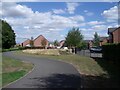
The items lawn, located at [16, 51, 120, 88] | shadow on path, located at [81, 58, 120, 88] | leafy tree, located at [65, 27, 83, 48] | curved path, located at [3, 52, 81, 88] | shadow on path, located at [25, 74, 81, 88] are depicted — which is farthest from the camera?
leafy tree, located at [65, 27, 83, 48]

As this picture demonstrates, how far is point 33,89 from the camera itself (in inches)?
496

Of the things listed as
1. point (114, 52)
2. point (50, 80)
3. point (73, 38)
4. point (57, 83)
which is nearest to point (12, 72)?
point (50, 80)

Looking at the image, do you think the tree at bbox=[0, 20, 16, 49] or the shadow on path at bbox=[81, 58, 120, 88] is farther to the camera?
the tree at bbox=[0, 20, 16, 49]

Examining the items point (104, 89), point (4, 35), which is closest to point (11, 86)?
point (104, 89)

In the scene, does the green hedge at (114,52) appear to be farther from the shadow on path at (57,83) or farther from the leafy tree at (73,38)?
the leafy tree at (73,38)

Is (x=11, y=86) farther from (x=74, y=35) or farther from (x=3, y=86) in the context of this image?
(x=74, y=35)

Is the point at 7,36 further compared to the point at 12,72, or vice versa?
the point at 7,36

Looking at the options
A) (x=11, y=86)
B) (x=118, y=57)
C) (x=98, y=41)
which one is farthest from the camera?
(x=98, y=41)

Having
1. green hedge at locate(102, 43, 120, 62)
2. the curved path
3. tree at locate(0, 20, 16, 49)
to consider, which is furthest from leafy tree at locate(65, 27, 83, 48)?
the curved path

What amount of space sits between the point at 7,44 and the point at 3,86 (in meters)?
84.4

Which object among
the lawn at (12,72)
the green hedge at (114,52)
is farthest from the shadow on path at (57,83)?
the green hedge at (114,52)

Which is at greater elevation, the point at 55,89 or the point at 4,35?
the point at 4,35

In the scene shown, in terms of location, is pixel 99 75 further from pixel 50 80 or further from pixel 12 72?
pixel 12 72

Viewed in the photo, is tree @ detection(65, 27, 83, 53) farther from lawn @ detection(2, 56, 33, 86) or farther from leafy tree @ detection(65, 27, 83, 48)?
lawn @ detection(2, 56, 33, 86)
